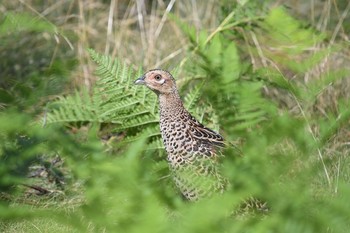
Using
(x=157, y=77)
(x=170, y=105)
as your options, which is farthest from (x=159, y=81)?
(x=170, y=105)

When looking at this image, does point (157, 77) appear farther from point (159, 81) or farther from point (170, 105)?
point (170, 105)

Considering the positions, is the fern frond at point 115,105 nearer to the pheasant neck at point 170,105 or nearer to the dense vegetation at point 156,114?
the dense vegetation at point 156,114

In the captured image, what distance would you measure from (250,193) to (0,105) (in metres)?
1.96

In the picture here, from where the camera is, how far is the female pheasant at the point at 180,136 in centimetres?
427

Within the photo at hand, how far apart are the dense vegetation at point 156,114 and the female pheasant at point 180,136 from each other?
0.37 feet

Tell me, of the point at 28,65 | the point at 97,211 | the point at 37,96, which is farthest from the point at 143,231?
the point at 28,65

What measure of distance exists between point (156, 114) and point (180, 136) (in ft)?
1.89

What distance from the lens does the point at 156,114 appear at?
16.8ft

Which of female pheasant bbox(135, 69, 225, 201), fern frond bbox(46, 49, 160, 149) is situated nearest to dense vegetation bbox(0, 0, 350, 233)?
fern frond bbox(46, 49, 160, 149)

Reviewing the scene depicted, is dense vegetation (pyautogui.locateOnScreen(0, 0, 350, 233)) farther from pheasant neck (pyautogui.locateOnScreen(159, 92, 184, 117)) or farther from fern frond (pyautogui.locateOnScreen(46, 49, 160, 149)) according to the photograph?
pheasant neck (pyautogui.locateOnScreen(159, 92, 184, 117))

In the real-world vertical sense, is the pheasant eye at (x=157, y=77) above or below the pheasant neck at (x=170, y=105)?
above

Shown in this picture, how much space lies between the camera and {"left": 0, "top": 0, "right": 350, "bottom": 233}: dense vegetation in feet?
6.34

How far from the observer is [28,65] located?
698 cm

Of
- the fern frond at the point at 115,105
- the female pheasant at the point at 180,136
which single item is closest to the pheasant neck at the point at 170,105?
the female pheasant at the point at 180,136
